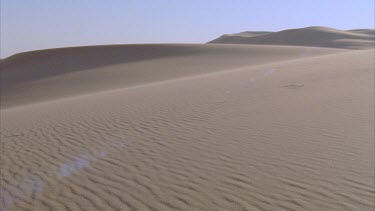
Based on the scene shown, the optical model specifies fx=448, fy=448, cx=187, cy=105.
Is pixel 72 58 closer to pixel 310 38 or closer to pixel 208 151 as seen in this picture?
pixel 208 151

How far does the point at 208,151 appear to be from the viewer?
6113mm

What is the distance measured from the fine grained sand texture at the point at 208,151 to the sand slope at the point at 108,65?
39.7ft

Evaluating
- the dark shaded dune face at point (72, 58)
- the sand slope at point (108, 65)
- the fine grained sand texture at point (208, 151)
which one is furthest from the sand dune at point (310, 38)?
the fine grained sand texture at point (208, 151)

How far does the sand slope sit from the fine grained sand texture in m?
12.1

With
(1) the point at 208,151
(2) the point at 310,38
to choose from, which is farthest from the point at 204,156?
(2) the point at 310,38

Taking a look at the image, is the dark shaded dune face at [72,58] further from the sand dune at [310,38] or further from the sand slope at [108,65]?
the sand dune at [310,38]

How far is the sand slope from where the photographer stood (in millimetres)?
24370

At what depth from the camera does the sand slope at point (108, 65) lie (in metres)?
24.4

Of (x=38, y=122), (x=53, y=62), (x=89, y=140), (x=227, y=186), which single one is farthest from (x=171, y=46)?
(x=227, y=186)

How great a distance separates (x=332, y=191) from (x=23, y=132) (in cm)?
669

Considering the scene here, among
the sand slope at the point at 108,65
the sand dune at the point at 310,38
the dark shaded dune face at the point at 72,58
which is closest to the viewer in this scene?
the sand slope at the point at 108,65

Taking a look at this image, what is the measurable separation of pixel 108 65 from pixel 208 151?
90.8 ft

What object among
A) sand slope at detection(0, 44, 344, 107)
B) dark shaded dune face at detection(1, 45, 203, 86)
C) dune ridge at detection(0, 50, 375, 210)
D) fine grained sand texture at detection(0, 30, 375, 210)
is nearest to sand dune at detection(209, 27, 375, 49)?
sand slope at detection(0, 44, 344, 107)

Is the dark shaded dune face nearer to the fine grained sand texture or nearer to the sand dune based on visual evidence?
the fine grained sand texture
